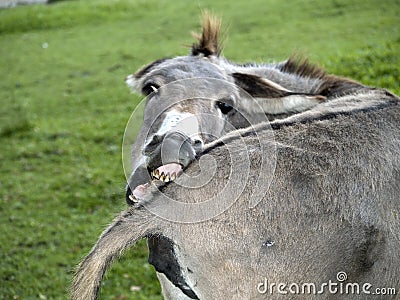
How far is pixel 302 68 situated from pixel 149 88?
45.3 inches

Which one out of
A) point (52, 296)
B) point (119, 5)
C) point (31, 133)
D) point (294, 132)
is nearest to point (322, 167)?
point (294, 132)

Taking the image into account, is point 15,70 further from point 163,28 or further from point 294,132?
point 294,132

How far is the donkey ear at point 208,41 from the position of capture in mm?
4078

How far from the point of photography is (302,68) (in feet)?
13.4

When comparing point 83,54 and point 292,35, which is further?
point 83,54

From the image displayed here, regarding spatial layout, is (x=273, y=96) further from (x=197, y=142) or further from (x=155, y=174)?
(x=155, y=174)

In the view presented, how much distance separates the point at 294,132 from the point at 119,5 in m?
16.6

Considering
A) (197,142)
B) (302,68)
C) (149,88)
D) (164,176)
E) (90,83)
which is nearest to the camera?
(164,176)

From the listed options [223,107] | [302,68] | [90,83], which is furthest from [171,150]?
[90,83]

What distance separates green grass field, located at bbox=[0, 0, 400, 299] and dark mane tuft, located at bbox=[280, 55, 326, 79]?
310 mm

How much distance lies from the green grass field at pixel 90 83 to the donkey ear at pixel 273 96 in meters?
0.95

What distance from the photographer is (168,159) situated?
2.59 m
